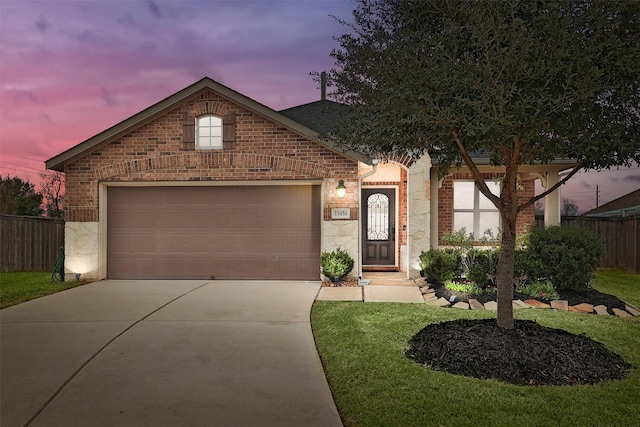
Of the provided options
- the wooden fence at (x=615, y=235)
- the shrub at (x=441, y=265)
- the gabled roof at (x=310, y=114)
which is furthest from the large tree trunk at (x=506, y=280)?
the gabled roof at (x=310, y=114)

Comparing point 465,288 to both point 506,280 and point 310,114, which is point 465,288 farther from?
point 310,114

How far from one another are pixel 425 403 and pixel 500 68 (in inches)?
126

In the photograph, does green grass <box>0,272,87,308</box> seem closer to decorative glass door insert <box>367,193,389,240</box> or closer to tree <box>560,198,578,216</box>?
decorative glass door insert <box>367,193,389,240</box>

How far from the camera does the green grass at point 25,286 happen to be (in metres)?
8.98

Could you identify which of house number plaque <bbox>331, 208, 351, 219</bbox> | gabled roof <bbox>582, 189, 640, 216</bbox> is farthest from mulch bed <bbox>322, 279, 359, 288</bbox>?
gabled roof <bbox>582, 189, 640, 216</bbox>

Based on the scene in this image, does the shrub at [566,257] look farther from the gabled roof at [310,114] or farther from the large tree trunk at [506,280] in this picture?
the gabled roof at [310,114]

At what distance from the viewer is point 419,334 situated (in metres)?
6.07

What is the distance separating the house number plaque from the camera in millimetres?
10531

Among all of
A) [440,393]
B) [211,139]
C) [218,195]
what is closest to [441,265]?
[218,195]

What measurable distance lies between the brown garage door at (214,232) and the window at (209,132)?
Answer: 42.1 inches

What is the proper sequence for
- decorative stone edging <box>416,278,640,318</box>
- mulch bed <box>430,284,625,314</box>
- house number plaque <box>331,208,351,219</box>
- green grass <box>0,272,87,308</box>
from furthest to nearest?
1. house number plaque <box>331,208,351,219</box>
2. green grass <box>0,272,87,308</box>
3. mulch bed <box>430,284,625,314</box>
4. decorative stone edging <box>416,278,640,318</box>

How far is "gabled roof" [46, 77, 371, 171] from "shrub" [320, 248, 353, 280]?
221cm

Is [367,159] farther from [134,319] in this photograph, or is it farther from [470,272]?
[134,319]

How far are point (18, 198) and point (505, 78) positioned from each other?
72.7 feet
